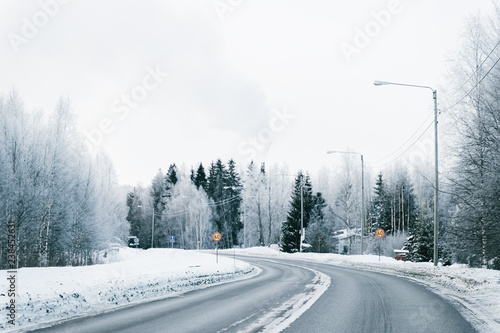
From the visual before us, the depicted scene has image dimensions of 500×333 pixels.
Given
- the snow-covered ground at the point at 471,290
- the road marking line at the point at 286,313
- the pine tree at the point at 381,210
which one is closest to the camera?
the road marking line at the point at 286,313

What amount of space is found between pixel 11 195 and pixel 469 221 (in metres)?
26.2

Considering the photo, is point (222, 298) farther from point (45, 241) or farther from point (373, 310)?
point (45, 241)

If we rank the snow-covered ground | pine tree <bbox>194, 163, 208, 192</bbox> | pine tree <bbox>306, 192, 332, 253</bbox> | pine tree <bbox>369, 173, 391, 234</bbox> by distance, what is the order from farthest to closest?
pine tree <bbox>194, 163, 208, 192</bbox>, pine tree <bbox>369, 173, 391, 234</bbox>, pine tree <bbox>306, 192, 332, 253</bbox>, the snow-covered ground

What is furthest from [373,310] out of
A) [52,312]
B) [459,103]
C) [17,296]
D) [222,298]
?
Answer: [459,103]

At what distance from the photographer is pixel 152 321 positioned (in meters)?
7.82

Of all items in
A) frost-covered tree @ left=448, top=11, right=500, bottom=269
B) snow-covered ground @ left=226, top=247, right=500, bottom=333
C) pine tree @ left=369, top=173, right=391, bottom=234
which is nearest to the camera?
snow-covered ground @ left=226, top=247, right=500, bottom=333

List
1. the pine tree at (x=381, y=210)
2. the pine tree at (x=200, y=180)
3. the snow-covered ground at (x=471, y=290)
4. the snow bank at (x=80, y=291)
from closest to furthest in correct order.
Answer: the snow bank at (x=80, y=291)
the snow-covered ground at (x=471, y=290)
the pine tree at (x=381, y=210)
the pine tree at (x=200, y=180)

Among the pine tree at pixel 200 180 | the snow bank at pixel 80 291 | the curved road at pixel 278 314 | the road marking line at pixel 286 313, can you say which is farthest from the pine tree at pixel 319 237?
the pine tree at pixel 200 180

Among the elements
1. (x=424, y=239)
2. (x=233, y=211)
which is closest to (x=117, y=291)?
(x=424, y=239)

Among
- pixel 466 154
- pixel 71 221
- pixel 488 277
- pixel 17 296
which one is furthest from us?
pixel 71 221

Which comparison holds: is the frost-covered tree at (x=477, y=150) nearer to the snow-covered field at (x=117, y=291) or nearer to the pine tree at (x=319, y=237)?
the snow-covered field at (x=117, y=291)

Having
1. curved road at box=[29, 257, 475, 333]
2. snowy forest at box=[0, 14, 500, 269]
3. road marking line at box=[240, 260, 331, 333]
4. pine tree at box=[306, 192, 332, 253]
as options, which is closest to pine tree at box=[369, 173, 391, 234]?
snowy forest at box=[0, 14, 500, 269]

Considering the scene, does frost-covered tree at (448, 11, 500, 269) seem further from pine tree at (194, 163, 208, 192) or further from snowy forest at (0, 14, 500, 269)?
pine tree at (194, 163, 208, 192)

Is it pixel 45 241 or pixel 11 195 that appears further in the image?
pixel 45 241
